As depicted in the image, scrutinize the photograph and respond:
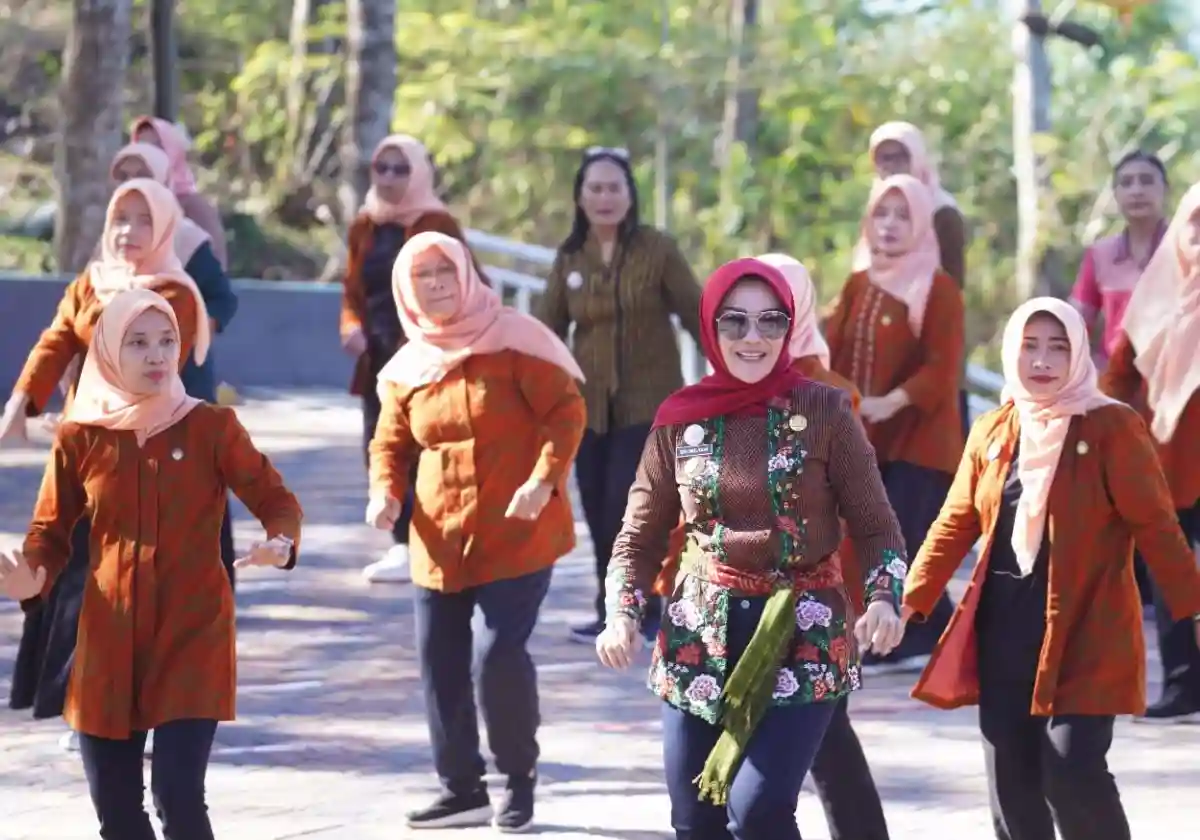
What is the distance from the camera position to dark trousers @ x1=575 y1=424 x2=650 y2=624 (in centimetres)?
970

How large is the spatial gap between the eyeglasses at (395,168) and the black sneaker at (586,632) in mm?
2055

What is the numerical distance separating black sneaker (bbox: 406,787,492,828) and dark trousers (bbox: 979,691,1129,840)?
1746 millimetres

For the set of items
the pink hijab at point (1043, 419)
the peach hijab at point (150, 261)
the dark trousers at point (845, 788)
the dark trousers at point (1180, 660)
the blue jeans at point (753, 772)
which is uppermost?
the peach hijab at point (150, 261)

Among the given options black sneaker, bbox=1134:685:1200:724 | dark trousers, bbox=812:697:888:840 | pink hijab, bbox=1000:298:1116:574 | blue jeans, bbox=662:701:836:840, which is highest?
pink hijab, bbox=1000:298:1116:574

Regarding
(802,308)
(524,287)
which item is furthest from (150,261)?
(524,287)

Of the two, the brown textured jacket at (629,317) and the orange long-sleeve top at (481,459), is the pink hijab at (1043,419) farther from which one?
the brown textured jacket at (629,317)

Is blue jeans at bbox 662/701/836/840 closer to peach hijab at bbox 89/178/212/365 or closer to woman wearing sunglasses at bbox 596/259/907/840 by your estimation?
woman wearing sunglasses at bbox 596/259/907/840

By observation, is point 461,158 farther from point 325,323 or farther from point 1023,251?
point 325,323

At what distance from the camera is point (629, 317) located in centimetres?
968

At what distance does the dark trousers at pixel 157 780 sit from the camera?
589 centimetres

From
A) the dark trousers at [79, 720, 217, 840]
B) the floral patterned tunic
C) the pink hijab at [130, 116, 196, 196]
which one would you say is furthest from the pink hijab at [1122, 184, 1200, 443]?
the dark trousers at [79, 720, 217, 840]

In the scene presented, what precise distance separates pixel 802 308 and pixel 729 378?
1.90m

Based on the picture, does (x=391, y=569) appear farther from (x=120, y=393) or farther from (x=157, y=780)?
(x=157, y=780)

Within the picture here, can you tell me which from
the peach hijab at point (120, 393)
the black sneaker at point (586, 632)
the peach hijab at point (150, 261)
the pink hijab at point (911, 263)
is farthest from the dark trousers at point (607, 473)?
the peach hijab at point (120, 393)
